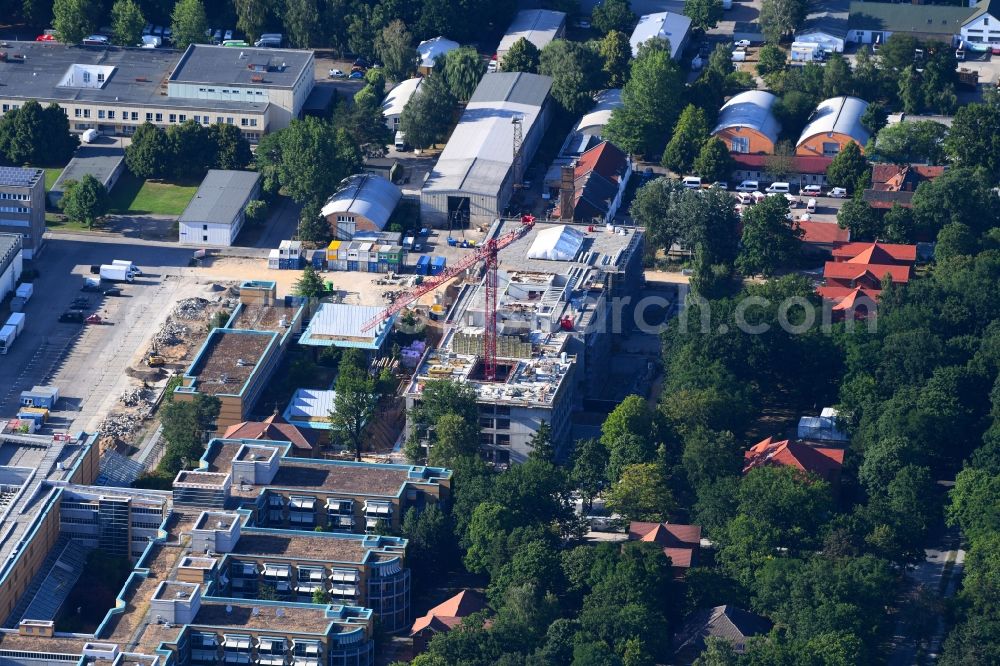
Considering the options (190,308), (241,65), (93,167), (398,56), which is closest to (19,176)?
(93,167)

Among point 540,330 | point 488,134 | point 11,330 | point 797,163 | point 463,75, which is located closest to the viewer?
point 540,330

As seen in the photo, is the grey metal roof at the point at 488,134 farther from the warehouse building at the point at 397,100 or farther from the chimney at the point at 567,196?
the chimney at the point at 567,196

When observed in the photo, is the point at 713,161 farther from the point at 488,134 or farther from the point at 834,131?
the point at 488,134

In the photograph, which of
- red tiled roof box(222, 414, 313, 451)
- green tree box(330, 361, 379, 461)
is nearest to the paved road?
green tree box(330, 361, 379, 461)

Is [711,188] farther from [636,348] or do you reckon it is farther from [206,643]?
[206,643]

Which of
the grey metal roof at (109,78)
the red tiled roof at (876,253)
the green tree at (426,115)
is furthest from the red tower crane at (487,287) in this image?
the grey metal roof at (109,78)

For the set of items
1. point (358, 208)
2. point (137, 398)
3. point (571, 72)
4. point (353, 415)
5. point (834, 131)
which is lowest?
point (137, 398)

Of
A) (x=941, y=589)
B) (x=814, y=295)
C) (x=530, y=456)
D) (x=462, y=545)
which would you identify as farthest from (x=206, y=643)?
(x=814, y=295)

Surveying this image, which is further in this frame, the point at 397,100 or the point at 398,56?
the point at 398,56
